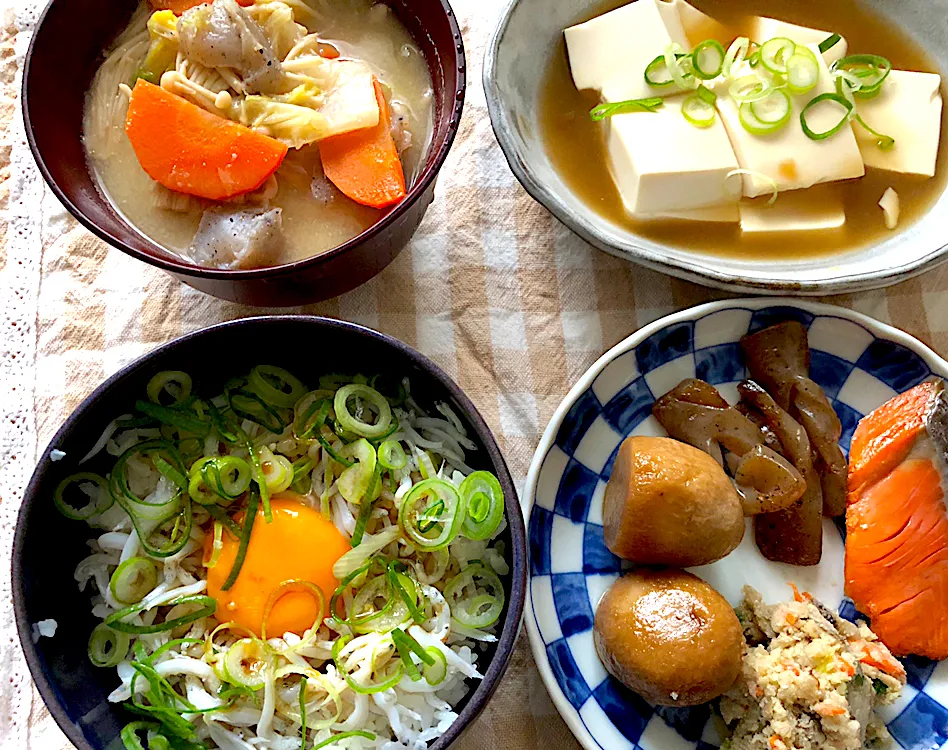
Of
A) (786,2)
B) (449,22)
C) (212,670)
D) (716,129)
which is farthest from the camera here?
(786,2)

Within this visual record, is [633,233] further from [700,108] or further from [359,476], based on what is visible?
[359,476]

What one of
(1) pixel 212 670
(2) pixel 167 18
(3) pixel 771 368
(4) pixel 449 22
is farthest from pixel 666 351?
(2) pixel 167 18

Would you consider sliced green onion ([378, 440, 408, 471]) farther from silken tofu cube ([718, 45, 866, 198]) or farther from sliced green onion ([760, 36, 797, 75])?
sliced green onion ([760, 36, 797, 75])

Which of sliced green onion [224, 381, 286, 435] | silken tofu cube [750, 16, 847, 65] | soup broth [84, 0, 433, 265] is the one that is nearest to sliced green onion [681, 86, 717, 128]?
silken tofu cube [750, 16, 847, 65]

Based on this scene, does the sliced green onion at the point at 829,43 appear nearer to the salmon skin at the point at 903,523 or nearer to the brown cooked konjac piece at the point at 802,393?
the brown cooked konjac piece at the point at 802,393

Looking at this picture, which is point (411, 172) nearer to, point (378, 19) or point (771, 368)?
point (378, 19)
